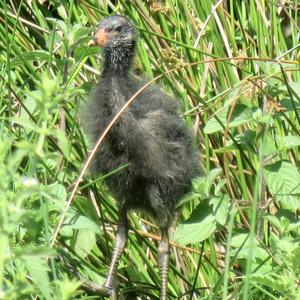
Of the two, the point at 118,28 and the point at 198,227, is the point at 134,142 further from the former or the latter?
the point at 118,28

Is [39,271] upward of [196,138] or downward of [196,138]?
upward

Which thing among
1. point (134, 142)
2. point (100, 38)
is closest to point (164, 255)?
point (134, 142)

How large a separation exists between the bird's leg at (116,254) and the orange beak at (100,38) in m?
0.59

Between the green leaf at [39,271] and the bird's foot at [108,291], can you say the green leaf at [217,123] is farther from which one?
the green leaf at [39,271]

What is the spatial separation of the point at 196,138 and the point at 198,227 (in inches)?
33.2

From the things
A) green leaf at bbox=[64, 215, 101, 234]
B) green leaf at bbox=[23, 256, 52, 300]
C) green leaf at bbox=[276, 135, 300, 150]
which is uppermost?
green leaf at bbox=[23, 256, 52, 300]

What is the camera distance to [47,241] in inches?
113

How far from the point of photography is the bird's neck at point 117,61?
3.59 m

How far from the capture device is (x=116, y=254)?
370 centimetres

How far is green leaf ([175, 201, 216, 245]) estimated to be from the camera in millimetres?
3338

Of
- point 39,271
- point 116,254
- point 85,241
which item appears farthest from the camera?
point 116,254

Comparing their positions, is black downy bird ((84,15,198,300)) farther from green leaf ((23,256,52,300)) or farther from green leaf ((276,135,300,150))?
green leaf ((23,256,52,300))

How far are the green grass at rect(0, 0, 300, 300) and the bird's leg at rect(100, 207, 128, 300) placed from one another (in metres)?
0.11

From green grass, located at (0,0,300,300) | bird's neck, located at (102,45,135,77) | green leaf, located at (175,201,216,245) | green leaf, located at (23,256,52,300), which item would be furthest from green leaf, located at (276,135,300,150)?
green leaf, located at (23,256,52,300)
